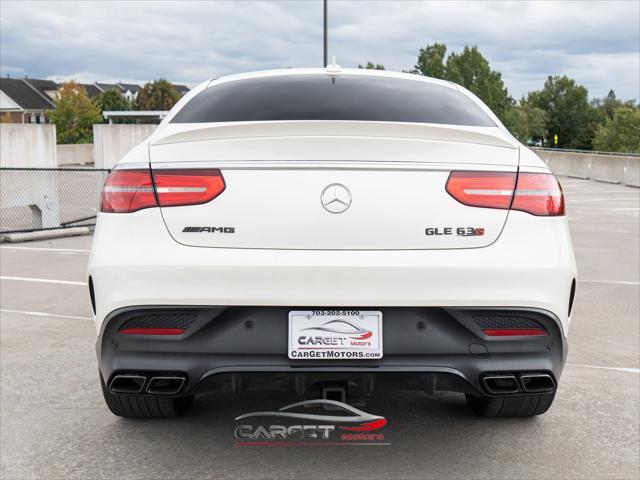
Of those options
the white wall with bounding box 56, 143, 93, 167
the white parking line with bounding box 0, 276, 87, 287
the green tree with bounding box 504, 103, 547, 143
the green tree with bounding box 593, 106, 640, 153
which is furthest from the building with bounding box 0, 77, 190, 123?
the white parking line with bounding box 0, 276, 87, 287

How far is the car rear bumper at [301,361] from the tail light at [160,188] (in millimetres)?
428

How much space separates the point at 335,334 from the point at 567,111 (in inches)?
6682

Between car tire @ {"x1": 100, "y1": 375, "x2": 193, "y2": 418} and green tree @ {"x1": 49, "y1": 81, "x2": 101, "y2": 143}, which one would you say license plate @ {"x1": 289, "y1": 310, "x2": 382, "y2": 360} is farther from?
green tree @ {"x1": 49, "y1": 81, "x2": 101, "y2": 143}

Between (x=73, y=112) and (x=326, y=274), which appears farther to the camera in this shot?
(x=73, y=112)

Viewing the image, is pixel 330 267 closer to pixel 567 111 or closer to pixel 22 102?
pixel 22 102

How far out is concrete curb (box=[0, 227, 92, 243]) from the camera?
14.9 m

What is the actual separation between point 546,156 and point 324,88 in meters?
47.3

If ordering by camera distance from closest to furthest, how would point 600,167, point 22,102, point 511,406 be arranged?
1. point 511,406
2. point 600,167
3. point 22,102

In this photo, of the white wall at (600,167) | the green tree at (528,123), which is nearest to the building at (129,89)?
the green tree at (528,123)

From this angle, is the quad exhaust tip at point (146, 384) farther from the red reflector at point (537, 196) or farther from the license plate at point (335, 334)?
the red reflector at point (537, 196)

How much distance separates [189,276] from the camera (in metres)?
3.25

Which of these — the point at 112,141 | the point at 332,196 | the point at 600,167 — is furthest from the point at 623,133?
the point at 332,196

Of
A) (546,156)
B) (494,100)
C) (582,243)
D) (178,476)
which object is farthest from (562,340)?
(494,100)

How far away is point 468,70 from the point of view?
133125 mm
